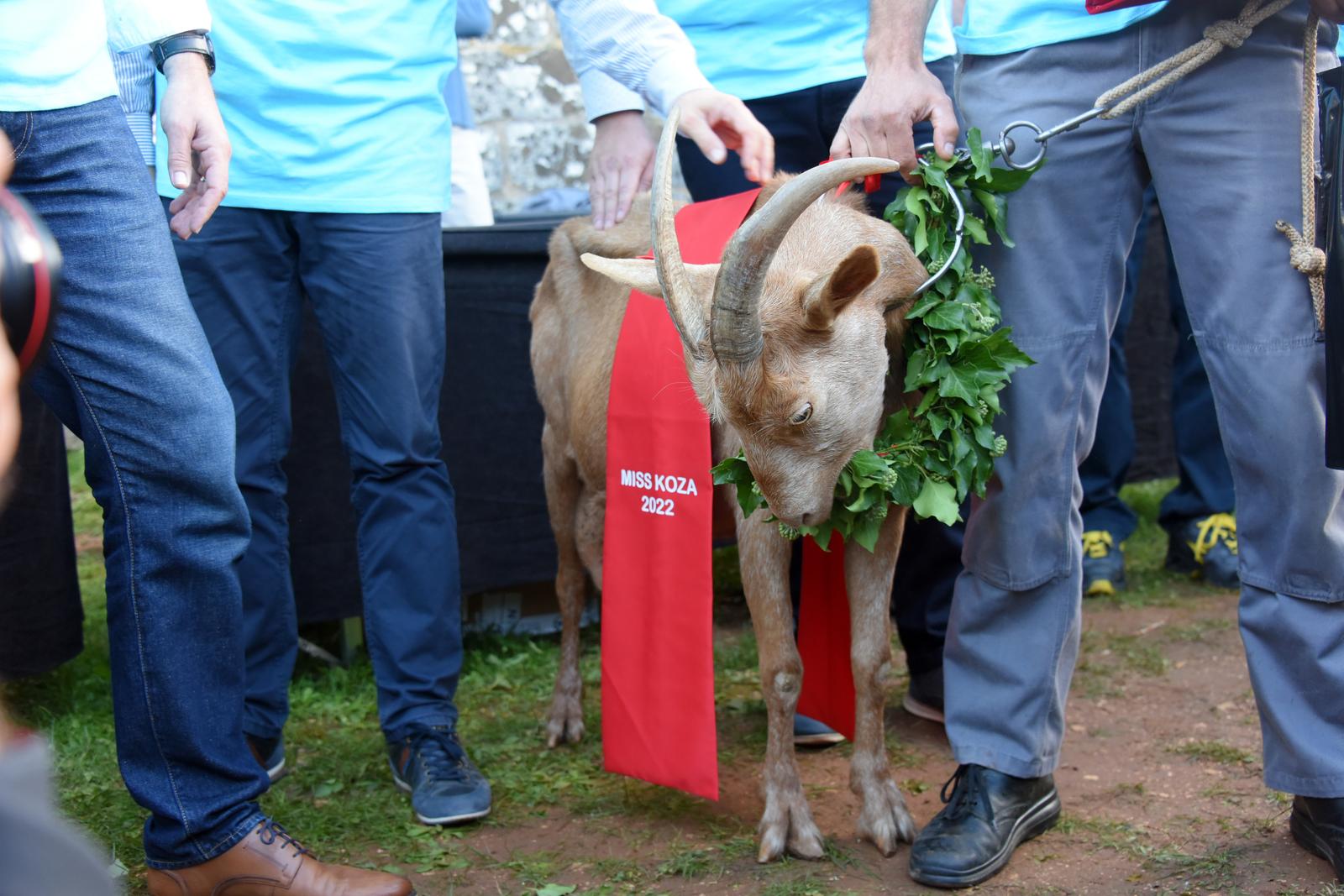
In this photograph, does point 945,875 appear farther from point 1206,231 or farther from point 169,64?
point 169,64

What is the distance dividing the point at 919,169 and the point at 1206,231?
0.62 m

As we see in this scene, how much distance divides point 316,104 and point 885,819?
2283 millimetres

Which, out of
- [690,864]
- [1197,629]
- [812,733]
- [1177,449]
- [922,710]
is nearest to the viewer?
[690,864]

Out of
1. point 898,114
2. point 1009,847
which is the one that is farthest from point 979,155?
point 1009,847

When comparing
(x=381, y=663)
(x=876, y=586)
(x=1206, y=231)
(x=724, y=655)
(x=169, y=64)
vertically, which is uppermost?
(x=169, y=64)

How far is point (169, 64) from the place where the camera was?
257 cm

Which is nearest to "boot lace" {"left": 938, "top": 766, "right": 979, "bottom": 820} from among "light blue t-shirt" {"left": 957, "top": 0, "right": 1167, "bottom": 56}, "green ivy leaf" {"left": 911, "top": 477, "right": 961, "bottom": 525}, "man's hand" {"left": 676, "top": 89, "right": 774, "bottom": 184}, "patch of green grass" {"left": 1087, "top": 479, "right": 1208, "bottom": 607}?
"green ivy leaf" {"left": 911, "top": 477, "right": 961, "bottom": 525}

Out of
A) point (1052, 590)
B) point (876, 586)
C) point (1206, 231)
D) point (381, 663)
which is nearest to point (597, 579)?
point (381, 663)

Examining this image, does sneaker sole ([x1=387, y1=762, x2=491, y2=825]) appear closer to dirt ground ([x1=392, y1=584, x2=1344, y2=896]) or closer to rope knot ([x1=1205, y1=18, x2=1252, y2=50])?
dirt ground ([x1=392, y1=584, x2=1344, y2=896])

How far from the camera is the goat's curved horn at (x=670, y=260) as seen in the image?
250cm

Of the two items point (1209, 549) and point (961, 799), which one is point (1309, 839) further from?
point (1209, 549)

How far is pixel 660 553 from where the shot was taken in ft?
10.4

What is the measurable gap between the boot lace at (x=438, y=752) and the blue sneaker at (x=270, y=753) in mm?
435

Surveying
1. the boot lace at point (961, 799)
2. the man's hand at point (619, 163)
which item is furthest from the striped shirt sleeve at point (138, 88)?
the boot lace at point (961, 799)
